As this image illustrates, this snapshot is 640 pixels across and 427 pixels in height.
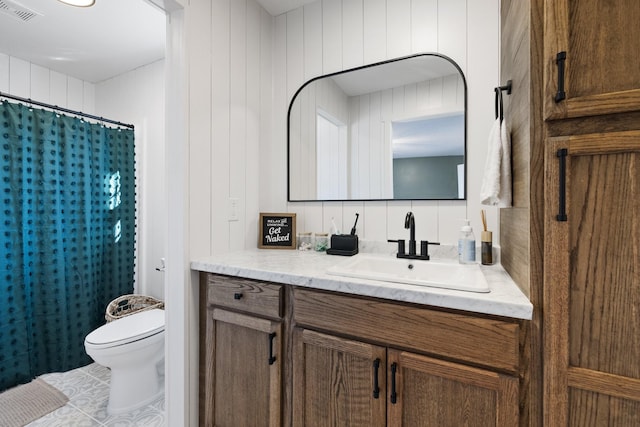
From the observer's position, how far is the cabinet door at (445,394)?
2.77 feet

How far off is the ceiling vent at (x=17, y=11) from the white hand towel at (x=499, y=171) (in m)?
2.80

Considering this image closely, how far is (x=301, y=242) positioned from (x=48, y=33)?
237 cm

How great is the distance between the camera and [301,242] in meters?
1.85

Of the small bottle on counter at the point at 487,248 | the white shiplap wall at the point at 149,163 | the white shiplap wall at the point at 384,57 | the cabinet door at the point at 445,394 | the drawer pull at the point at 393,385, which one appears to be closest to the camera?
→ the cabinet door at the point at 445,394

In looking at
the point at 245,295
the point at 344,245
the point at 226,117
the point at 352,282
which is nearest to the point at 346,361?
the point at 352,282

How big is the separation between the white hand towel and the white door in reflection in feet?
2.65

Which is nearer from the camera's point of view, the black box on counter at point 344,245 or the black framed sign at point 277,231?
the black box on counter at point 344,245

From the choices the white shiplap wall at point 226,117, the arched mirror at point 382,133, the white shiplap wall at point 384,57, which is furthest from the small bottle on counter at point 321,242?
the white shiplap wall at point 226,117

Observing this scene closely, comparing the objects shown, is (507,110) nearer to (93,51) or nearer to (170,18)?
(170,18)

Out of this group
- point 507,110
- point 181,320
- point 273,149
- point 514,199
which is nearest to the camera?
point 514,199

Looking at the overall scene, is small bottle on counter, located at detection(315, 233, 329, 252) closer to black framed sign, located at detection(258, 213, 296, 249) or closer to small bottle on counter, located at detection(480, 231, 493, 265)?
black framed sign, located at detection(258, 213, 296, 249)

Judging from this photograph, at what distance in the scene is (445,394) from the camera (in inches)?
36.1

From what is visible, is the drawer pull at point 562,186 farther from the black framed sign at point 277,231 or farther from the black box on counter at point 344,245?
the black framed sign at point 277,231

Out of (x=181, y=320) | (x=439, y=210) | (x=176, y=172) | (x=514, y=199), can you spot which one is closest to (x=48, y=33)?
(x=176, y=172)
